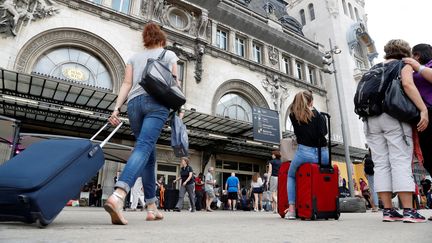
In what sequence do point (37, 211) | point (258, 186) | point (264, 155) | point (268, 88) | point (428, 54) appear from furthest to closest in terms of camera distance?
point (268, 88) → point (264, 155) → point (258, 186) → point (428, 54) → point (37, 211)

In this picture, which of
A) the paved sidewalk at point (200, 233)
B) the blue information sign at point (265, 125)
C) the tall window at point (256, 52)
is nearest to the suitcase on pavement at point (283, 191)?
the paved sidewalk at point (200, 233)

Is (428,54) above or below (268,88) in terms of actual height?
below

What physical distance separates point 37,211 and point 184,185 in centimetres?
784

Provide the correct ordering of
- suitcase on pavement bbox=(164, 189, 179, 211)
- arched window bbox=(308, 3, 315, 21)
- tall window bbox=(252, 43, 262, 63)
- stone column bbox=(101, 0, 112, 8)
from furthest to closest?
arched window bbox=(308, 3, 315, 21)
tall window bbox=(252, 43, 262, 63)
stone column bbox=(101, 0, 112, 8)
suitcase on pavement bbox=(164, 189, 179, 211)

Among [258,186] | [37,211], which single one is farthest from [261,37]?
[37,211]

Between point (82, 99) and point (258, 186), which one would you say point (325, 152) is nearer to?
point (258, 186)

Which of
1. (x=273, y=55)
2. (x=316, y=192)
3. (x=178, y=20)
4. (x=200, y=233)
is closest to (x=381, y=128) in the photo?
(x=316, y=192)

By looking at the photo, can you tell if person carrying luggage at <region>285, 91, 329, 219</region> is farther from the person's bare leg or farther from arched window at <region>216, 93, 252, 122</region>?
arched window at <region>216, 93, 252, 122</region>

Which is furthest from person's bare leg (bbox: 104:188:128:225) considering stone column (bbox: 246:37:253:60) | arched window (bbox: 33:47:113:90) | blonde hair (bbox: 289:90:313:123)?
stone column (bbox: 246:37:253:60)

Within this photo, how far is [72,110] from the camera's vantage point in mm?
12148

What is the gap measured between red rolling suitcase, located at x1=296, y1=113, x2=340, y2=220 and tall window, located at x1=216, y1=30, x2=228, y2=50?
1805 cm

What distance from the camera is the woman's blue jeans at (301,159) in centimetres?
391

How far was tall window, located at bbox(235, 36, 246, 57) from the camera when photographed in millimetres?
22341

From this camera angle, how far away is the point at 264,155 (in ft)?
67.8
